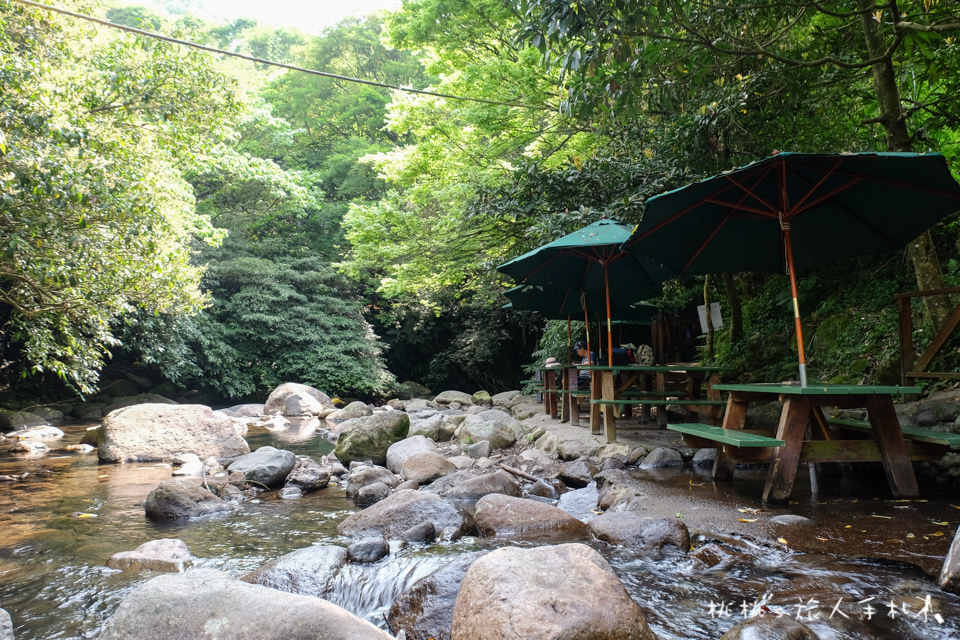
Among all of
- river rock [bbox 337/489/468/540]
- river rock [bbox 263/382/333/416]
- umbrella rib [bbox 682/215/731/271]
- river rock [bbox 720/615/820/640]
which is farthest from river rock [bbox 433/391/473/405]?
river rock [bbox 720/615/820/640]

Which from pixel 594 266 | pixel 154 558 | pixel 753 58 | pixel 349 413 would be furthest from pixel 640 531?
pixel 349 413

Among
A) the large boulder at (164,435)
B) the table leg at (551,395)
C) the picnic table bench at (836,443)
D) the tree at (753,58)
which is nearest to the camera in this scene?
the picnic table bench at (836,443)

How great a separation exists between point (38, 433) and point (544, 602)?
464 inches

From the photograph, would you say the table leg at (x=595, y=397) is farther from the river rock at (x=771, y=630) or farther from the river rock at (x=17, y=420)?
the river rock at (x=17, y=420)

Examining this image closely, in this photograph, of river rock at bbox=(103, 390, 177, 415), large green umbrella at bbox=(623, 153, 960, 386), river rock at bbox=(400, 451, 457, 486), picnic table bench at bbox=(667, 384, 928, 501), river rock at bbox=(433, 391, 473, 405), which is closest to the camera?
picnic table bench at bbox=(667, 384, 928, 501)

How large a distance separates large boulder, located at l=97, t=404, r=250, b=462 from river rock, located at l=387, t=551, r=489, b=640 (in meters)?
6.10

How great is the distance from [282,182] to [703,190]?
15705mm

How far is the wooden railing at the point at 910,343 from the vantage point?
464cm

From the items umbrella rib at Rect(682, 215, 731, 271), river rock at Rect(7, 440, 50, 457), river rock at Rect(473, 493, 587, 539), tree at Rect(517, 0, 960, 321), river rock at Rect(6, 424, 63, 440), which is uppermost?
tree at Rect(517, 0, 960, 321)

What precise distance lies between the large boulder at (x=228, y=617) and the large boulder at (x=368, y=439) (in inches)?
198

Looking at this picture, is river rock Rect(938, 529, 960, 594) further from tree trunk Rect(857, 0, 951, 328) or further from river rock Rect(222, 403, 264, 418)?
river rock Rect(222, 403, 264, 418)

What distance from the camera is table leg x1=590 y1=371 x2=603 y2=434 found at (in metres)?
6.52

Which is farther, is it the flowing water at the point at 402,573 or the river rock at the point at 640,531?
the river rock at the point at 640,531

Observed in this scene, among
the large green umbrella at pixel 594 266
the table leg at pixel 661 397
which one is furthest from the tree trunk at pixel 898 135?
the table leg at pixel 661 397
